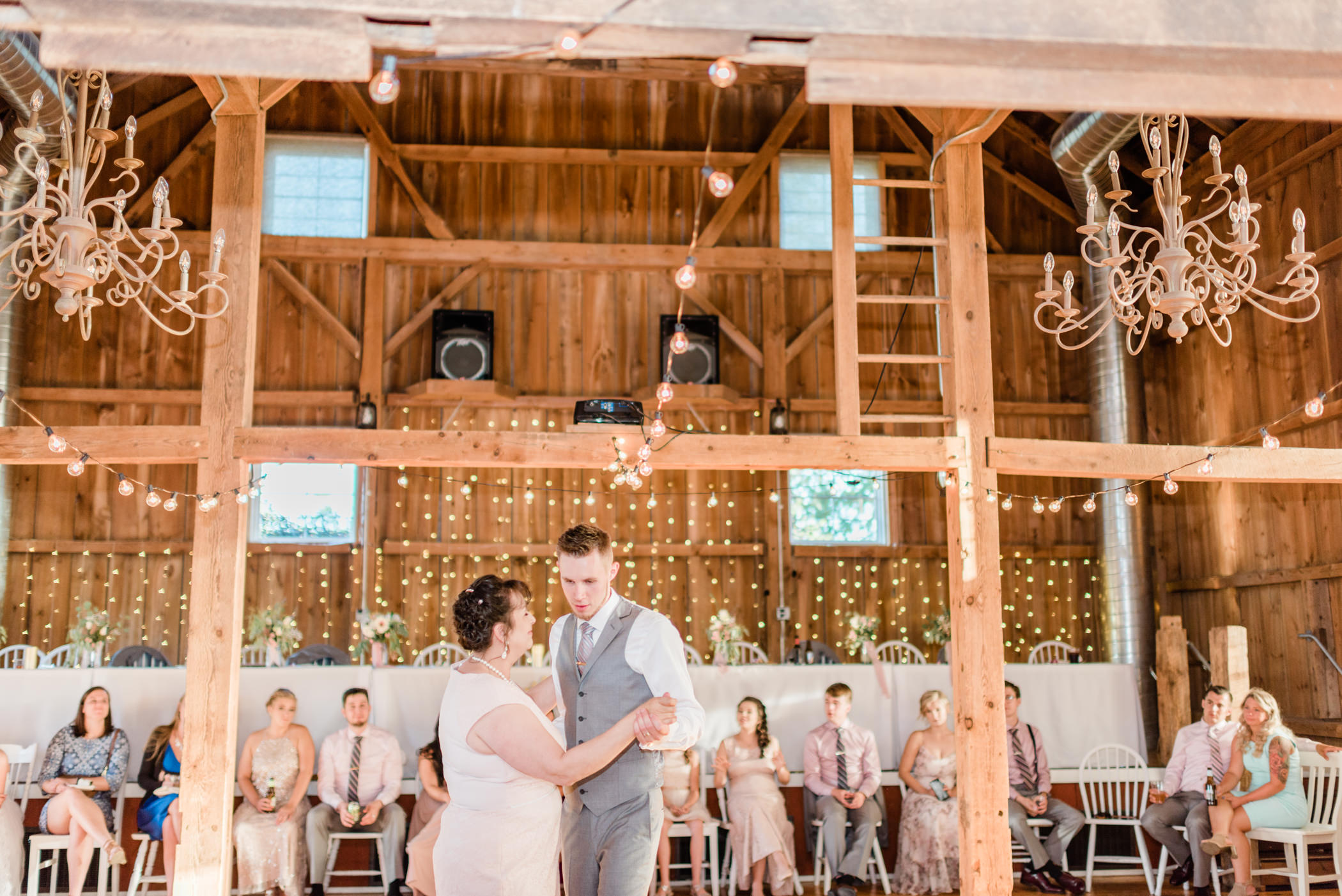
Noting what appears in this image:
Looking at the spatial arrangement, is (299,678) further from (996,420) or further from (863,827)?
(996,420)

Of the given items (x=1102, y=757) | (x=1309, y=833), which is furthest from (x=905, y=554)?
(x=1309, y=833)

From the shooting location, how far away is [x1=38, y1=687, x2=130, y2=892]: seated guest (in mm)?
6160

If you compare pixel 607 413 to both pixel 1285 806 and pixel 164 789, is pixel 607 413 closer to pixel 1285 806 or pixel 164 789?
pixel 164 789

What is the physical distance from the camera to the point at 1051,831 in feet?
23.4

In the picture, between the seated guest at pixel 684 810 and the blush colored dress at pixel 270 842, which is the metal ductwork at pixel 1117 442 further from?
the blush colored dress at pixel 270 842

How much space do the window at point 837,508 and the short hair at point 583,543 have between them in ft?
25.9

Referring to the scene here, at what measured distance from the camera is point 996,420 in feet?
37.2

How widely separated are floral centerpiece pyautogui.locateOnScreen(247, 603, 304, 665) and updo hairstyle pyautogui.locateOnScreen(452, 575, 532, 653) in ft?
17.5

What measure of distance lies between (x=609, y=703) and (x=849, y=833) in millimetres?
4190

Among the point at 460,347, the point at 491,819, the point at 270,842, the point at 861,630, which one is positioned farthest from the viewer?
the point at 460,347

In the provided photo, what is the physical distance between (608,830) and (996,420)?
29.4 ft

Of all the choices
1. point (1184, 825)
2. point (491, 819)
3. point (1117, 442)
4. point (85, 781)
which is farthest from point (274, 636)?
point (1117, 442)

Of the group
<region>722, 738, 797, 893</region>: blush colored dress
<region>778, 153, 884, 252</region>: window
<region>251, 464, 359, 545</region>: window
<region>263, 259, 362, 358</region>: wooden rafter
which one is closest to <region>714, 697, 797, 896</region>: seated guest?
<region>722, 738, 797, 893</region>: blush colored dress

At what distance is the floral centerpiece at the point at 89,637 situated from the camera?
7.77 m
